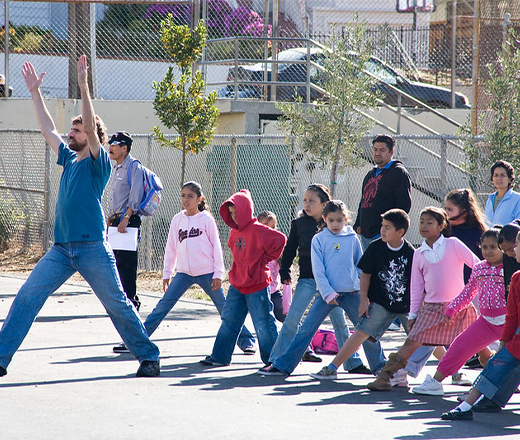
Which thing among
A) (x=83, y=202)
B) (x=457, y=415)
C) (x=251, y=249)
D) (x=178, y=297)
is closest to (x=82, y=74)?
(x=83, y=202)

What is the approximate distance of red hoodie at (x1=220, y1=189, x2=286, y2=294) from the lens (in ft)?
23.4

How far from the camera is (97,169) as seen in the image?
6277 mm

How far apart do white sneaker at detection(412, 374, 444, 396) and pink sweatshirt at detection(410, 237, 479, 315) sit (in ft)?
1.69

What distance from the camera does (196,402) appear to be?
5.76 m

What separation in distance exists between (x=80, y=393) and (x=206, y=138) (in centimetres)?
672

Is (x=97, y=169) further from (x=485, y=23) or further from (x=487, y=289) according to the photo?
(x=485, y=23)

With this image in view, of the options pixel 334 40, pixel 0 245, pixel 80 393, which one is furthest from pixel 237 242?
pixel 0 245

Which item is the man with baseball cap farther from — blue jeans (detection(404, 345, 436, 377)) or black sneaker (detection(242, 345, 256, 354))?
blue jeans (detection(404, 345, 436, 377))

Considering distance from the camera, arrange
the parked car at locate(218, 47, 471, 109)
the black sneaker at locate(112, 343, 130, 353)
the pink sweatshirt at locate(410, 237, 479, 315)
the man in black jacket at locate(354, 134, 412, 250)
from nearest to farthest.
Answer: the pink sweatshirt at locate(410, 237, 479, 315), the black sneaker at locate(112, 343, 130, 353), the man in black jacket at locate(354, 134, 412, 250), the parked car at locate(218, 47, 471, 109)

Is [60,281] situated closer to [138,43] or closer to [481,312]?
[481,312]

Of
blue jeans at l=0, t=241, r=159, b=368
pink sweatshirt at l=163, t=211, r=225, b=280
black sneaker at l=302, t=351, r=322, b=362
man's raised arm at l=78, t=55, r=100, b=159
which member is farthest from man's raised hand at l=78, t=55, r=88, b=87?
black sneaker at l=302, t=351, r=322, b=362

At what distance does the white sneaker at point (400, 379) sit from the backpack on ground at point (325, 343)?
1.44 metres

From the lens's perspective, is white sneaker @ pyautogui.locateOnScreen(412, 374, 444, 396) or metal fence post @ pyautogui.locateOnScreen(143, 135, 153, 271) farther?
metal fence post @ pyautogui.locateOnScreen(143, 135, 153, 271)

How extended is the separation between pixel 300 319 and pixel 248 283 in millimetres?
514
